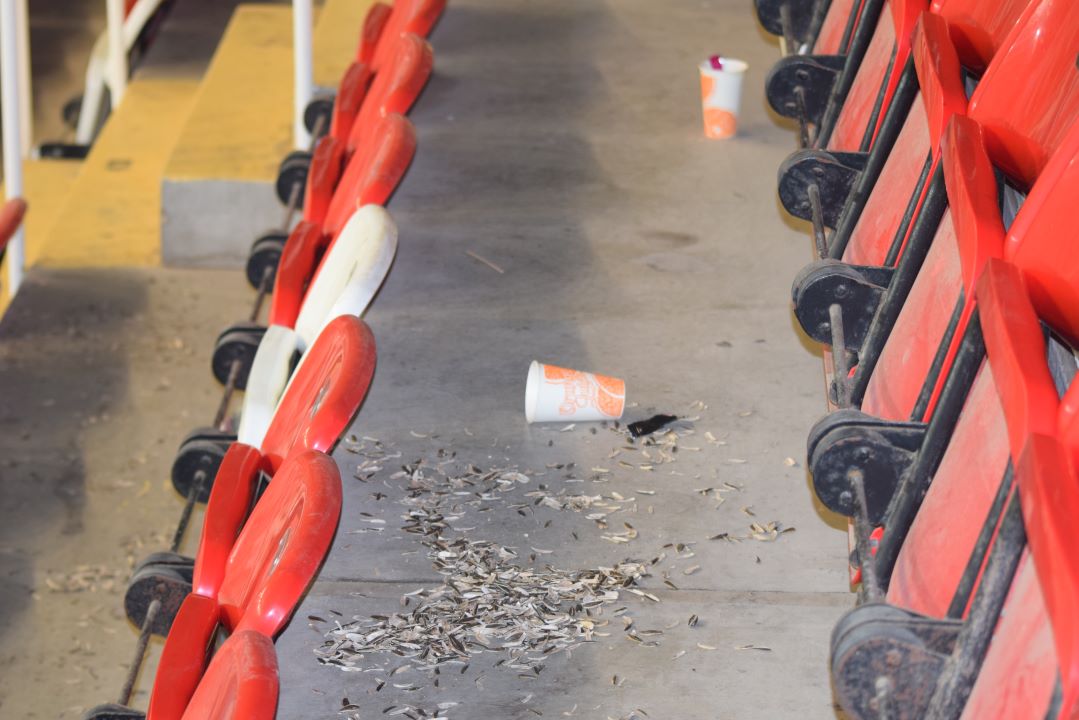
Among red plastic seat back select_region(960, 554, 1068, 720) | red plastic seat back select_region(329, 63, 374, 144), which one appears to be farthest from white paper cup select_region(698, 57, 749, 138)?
red plastic seat back select_region(960, 554, 1068, 720)

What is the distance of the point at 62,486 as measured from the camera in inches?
130

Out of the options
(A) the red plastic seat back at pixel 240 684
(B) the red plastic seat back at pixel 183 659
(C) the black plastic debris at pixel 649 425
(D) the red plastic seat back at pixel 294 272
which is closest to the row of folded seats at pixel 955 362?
(C) the black plastic debris at pixel 649 425

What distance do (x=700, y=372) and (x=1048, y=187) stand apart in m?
0.94

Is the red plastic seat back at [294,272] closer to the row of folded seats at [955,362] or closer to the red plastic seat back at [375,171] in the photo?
the red plastic seat back at [375,171]

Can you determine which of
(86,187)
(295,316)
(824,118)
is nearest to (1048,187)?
(824,118)

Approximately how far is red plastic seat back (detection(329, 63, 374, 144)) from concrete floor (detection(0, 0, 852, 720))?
0.65ft

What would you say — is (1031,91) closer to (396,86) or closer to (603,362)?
(603,362)

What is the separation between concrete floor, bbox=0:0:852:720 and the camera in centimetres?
175

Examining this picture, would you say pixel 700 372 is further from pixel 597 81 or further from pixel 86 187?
pixel 86 187

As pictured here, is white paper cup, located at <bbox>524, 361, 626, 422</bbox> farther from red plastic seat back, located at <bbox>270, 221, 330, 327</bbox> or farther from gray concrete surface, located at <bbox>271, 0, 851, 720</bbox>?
red plastic seat back, located at <bbox>270, 221, 330, 327</bbox>

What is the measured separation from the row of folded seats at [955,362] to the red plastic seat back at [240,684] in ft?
1.97

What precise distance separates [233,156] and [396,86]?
131cm

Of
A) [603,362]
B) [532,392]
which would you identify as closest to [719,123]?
[603,362]

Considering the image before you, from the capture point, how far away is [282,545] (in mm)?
1733
